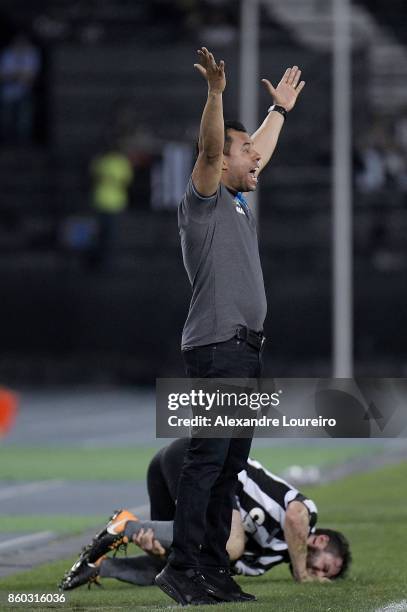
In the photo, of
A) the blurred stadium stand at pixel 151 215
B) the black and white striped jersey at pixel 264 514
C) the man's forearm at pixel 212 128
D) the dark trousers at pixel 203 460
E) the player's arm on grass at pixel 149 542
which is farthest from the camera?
the blurred stadium stand at pixel 151 215

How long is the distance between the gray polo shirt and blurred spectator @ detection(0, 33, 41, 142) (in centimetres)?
2603

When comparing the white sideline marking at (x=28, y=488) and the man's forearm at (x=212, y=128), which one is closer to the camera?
the man's forearm at (x=212, y=128)

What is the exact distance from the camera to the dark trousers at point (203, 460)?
7.86m

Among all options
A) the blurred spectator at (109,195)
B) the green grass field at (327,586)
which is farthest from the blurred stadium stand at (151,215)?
the green grass field at (327,586)

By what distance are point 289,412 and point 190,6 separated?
87.6 feet

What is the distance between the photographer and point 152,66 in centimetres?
3422

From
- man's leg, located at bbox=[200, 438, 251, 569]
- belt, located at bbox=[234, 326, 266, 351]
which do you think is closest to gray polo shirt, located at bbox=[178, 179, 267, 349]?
belt, located at bbox=[234, 326, 266, 351]

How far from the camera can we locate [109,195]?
31750 millimetres

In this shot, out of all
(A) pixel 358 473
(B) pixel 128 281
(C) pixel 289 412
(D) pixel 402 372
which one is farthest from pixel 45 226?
(C) pixel 289 412

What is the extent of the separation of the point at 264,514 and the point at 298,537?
0.25 meters

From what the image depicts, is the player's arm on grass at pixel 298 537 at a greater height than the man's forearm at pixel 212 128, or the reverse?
the man's forearm at pixel 212 128

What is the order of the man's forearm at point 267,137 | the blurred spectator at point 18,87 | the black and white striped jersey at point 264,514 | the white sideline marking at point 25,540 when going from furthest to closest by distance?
the blurred spectator at point 18,87
the white sideline marking at point 25,540
the black and white striped jersey at point 264,514
the man's forearm at point 267,137

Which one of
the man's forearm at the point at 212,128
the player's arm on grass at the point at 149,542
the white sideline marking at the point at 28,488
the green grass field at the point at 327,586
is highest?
the man's forearm at the point at 212,128

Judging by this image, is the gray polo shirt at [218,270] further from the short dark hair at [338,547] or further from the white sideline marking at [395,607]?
the short dark hair at [338,547]
